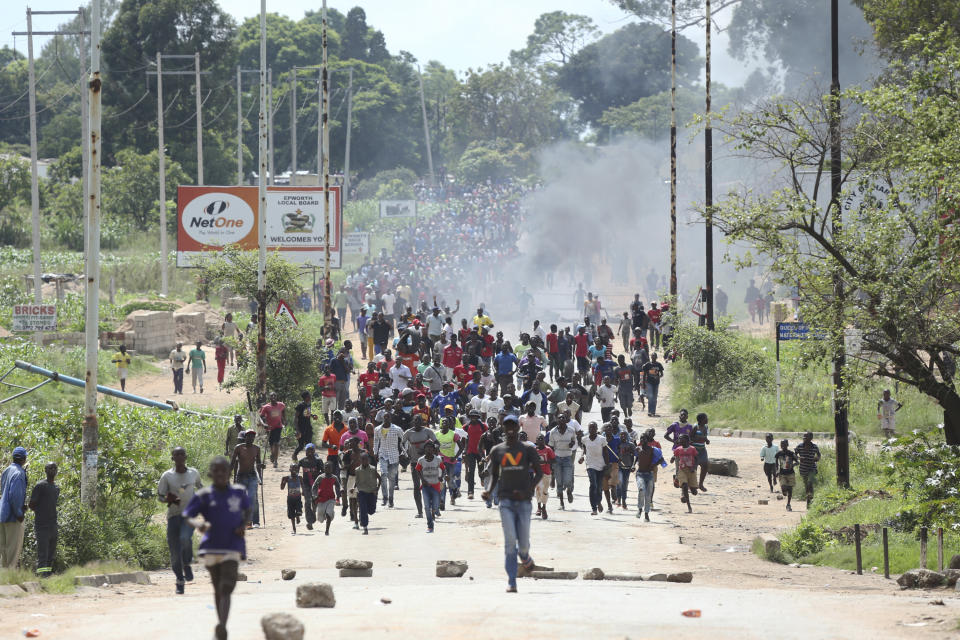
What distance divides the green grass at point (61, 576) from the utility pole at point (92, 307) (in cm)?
121

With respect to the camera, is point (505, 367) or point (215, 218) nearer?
point (505, 367)

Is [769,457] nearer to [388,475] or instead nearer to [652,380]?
[388,475]

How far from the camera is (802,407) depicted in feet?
91.7

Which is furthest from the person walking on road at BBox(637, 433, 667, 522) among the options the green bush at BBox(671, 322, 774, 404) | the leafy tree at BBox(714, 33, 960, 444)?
the green bush at BBox(671, 322, 774, 404)

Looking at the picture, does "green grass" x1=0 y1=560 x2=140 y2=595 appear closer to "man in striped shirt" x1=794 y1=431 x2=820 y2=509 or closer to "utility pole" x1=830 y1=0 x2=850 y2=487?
"utility pole" x1=830 y1=0 x2=850 y2=487

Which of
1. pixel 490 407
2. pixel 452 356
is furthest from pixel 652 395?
pixel 490 407

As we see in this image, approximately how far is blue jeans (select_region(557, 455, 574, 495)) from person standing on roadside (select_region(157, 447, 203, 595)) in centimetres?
701

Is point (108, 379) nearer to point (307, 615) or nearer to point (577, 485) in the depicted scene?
point (577, 485)

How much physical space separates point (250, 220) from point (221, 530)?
39333 mm

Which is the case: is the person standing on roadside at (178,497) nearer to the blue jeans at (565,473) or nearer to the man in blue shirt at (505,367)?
the blue jeans at (565,473)

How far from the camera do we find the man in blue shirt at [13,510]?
13648mm

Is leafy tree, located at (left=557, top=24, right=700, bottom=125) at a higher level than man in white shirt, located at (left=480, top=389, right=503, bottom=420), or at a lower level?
higher

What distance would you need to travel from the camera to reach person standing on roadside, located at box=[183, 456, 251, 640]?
356 inches

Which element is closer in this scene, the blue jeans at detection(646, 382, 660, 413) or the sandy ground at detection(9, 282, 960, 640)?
the sandy ground at detection(9, 282, 960, 640)
